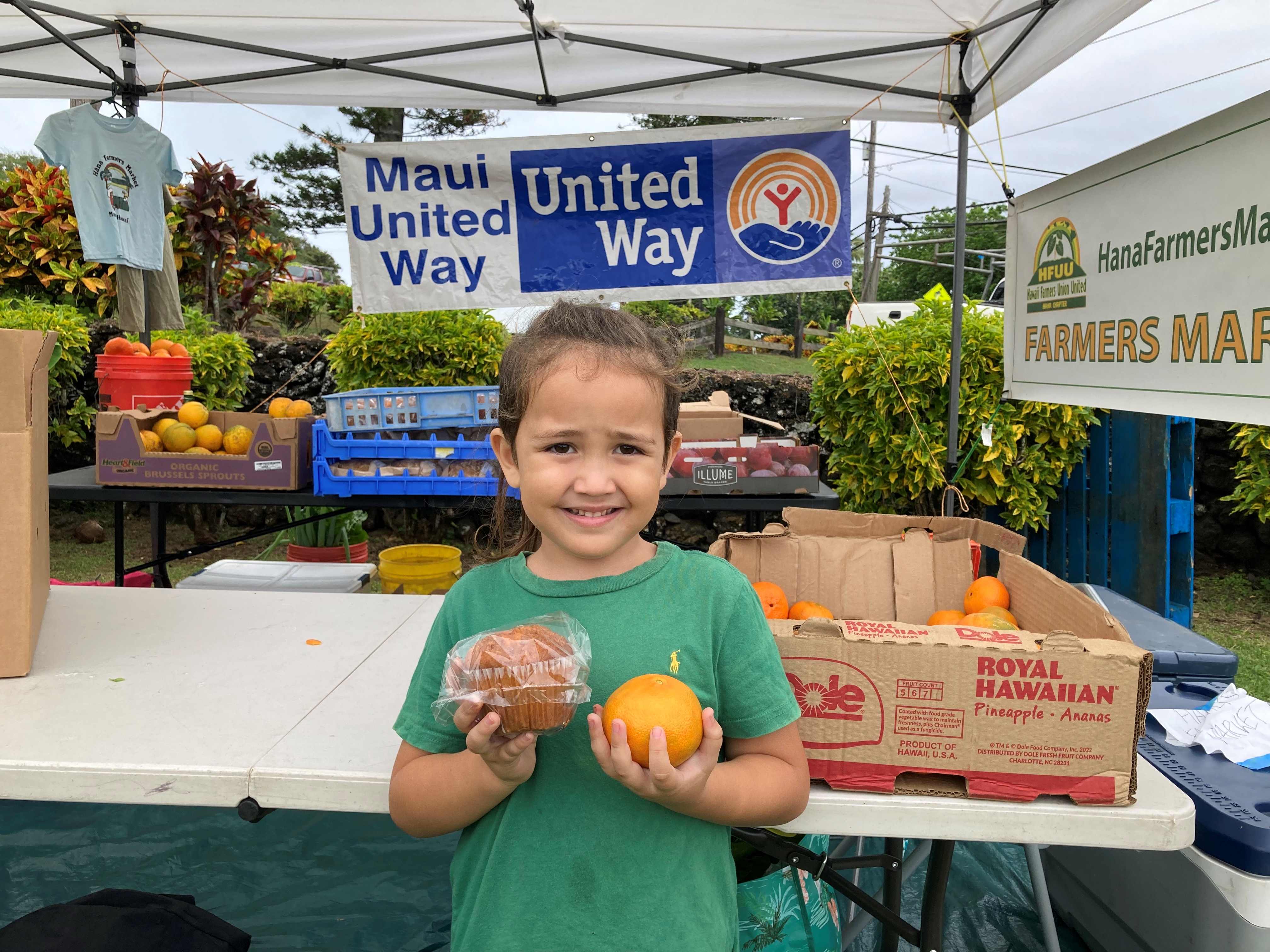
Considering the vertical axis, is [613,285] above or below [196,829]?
above

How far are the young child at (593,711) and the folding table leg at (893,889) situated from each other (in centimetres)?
72

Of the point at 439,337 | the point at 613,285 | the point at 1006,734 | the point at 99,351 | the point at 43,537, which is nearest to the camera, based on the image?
the point at 1006,734

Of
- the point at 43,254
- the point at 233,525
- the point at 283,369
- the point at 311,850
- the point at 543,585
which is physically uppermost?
the point at 43,254

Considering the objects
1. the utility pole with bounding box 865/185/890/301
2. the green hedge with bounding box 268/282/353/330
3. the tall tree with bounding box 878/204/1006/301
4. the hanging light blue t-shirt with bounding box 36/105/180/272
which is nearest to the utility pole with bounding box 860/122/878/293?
the utility pole with bounding box 865/185/890/301

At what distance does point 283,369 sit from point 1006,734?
320 inches

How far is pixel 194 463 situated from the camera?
3.69 meters

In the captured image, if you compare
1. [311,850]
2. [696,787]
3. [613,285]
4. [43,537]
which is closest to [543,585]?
[696,787]

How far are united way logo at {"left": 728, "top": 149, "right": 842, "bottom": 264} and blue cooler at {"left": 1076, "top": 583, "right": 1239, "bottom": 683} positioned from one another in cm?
218

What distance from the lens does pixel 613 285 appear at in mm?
3885

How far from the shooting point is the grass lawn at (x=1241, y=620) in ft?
15.1

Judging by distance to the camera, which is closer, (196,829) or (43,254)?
(196,829)

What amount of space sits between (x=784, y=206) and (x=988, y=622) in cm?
252

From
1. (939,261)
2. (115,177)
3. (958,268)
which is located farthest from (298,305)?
(939,261)

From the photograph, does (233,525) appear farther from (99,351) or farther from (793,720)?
(793,720)
